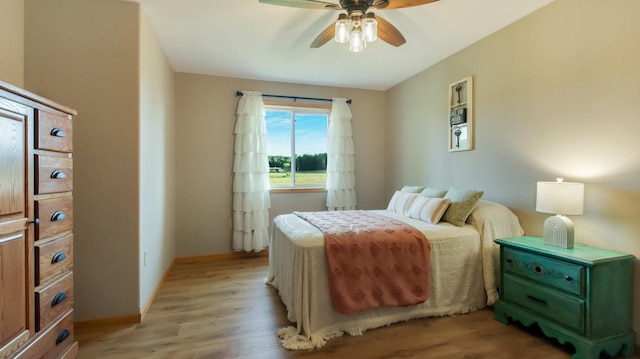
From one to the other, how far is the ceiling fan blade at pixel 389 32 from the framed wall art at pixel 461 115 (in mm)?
1158

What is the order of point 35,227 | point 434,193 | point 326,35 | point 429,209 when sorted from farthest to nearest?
1. point 434,193
2. point 429,209
3. point 326,35
4. point 35,227

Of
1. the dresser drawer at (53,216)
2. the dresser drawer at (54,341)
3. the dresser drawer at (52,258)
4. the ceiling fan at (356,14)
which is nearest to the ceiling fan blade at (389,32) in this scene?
the ceiling fan at (356,14)

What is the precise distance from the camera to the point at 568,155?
2.19m

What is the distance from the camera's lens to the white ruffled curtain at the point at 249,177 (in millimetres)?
3918

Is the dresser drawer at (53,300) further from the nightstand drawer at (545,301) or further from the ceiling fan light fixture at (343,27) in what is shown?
the nightstand drawer at (545,301)

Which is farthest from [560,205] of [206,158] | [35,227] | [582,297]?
[206,158]

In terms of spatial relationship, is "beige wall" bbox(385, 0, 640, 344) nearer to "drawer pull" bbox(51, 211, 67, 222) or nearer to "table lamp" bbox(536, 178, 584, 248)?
"table lamp" bbox(536, 178, 584, 248)

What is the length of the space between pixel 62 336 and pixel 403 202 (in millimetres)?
2858

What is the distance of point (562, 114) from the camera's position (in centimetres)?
223

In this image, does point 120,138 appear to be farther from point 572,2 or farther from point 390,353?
point 572,2

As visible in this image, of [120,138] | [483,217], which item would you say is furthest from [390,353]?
[120,138]

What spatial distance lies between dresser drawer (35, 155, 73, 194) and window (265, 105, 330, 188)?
8.76ft

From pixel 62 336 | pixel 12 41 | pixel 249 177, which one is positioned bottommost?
pixel 62 336

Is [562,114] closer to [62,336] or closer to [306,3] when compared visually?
[306,3]
